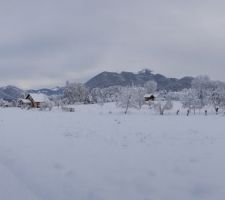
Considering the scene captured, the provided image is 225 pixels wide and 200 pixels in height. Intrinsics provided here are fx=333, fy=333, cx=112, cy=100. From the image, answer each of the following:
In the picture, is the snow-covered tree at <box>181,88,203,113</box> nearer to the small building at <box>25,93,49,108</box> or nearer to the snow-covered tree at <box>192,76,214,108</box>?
the snow-covered tree at <box>192,76,214,108</box>

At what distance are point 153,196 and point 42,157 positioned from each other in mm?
5906

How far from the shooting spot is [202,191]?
860cm

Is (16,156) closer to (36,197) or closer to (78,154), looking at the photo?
(78,154)

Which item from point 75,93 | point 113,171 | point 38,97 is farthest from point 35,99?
point 113,171

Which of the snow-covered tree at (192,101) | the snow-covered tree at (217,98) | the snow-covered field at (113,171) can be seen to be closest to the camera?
the snow-covered field at (113,171)

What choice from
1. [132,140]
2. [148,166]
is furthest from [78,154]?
[132,140]

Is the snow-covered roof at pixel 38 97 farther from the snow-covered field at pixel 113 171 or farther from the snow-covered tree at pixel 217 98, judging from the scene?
the snow-covered field at pixel 113 171

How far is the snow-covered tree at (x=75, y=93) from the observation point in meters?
139

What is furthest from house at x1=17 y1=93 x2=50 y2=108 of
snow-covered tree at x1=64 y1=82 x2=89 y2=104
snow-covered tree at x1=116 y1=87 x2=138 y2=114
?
snow-covered tree at x1=116 y1=87 x2=138 y2=114

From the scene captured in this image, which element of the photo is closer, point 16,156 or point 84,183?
point 84,183

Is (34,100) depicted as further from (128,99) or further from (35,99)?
(128,99)

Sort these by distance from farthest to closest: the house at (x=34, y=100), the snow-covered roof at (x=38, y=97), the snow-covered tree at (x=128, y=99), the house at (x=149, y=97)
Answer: the house at (x=149, y=97) < the house at (x=34, y=100) < the snow-covered roof at (x=38, y=97) < the snow-covered tree at (x=128, y=99)

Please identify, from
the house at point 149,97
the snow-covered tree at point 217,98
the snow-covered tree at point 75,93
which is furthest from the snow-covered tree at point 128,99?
the snow-covered tree at point 75,93

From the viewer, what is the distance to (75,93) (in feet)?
458
